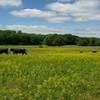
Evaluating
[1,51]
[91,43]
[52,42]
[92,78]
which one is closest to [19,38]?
[52,42]

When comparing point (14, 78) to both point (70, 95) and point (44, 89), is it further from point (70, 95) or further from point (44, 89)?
point (70, 95)

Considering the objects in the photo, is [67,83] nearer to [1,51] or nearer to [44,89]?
[44,89]

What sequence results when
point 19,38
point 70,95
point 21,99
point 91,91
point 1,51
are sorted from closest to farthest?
point 21,99, point 70,95, point 91,91, point 1,51, point 19,38

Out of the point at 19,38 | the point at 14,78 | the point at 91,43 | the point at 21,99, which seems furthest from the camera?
the point at 91,43

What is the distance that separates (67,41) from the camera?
13288 cm

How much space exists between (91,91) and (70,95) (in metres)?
1.96

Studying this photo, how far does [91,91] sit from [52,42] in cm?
11444

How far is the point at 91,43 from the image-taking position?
145250 millimetres

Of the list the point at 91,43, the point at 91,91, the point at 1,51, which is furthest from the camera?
the point at 91,43

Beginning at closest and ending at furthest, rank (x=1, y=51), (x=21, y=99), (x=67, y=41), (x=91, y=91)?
1. (x=21, y=99)
2. (x=91, y=91)
3. (x=1, y=51)
4. (x=67, y=41)

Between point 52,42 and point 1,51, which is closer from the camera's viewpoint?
point 1,51

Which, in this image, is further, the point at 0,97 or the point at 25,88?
the point at 25,88

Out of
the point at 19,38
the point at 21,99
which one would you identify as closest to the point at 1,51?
the point at 21,99

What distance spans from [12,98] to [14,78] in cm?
614
